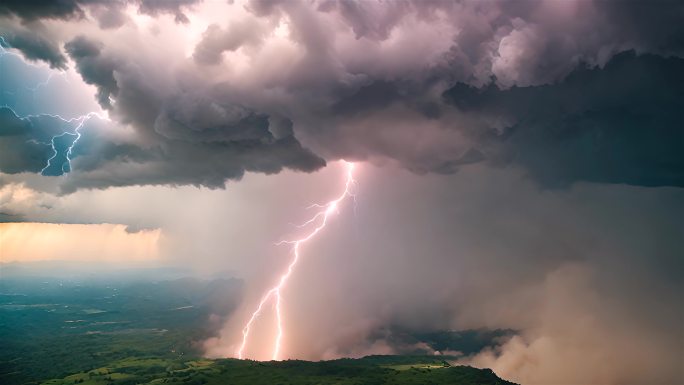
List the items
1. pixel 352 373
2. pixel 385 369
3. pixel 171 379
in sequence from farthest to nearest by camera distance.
→ pixel 385 369
pixel 352 373
pixel 171 379

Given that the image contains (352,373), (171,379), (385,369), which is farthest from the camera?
(385,369)

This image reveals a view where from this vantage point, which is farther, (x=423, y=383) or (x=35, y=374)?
(x=35, y=374)

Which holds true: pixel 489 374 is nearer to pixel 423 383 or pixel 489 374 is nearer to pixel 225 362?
pixel 423 383

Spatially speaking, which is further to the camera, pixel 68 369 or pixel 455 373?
pixel 68 369

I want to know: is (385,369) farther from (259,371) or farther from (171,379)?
(171,379)

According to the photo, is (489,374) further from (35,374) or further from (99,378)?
(35,374)

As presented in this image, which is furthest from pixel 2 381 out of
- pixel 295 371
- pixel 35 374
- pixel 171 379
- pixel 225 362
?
pixel 295 371

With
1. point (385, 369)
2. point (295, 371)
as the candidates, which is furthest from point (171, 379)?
point (385, 369)

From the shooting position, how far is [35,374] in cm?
18975

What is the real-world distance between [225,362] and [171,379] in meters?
35.7

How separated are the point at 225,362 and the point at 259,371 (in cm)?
2654

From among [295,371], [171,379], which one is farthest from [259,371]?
[171,379]

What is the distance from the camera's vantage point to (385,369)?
189 meters

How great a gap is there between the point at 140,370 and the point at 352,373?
9644 centimetres
